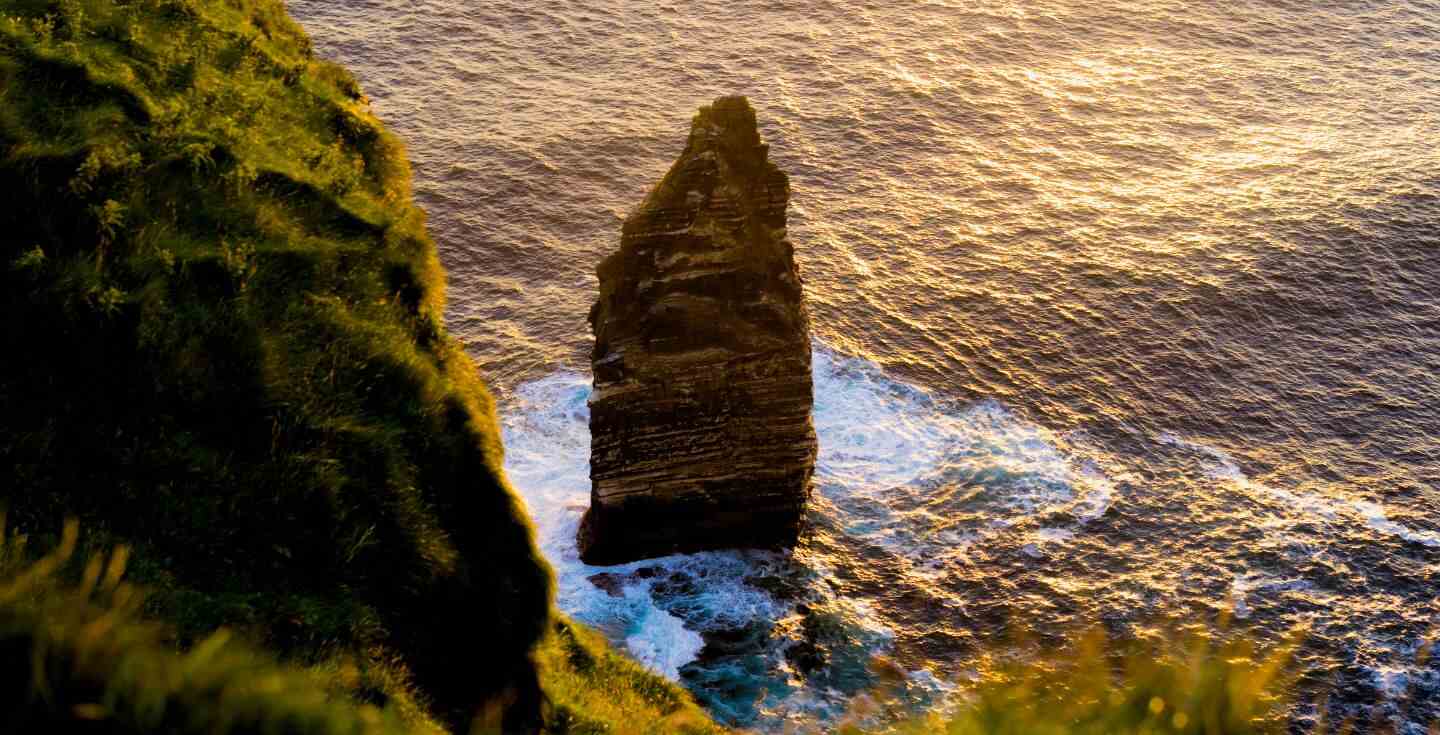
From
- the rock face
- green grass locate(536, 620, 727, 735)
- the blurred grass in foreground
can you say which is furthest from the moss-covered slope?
the rock face

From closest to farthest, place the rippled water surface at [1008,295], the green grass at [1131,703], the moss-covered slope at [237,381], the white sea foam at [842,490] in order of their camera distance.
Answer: the green grass at [1131,703] → the moss-covered slope at [237,381] → the white sea foam at [842,490] → the rippled water surface at [1008,295]

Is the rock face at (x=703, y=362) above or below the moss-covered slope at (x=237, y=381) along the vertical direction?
below

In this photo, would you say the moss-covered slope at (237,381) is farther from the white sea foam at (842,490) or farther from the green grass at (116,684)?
the white sea foam at (842,490)

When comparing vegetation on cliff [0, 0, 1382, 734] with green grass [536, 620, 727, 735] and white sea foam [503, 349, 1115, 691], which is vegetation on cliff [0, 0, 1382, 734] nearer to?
green grass [536, 620, 727, 735]

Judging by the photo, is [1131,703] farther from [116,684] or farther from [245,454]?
[245,454]

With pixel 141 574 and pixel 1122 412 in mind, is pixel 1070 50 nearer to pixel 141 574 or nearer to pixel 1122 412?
pixel 1122 412

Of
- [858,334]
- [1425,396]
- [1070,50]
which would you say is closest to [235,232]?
[858,334]

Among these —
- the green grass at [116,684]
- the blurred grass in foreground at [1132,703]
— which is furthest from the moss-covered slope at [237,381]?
the blurred grass in foreground at [1132,703]
